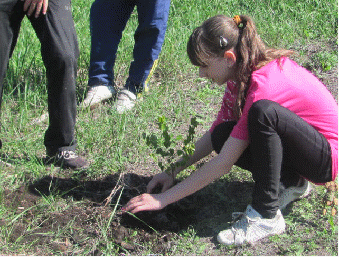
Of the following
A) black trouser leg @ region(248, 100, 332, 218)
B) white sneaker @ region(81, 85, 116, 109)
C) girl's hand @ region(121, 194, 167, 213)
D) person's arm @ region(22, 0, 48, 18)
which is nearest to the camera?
black trouser leg @ region(248, 100, 332, 218)

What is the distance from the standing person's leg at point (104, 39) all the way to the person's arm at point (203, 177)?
149 cm

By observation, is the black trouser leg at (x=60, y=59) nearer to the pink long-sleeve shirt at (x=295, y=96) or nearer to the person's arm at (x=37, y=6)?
the person's arm at (x=37, y=6)

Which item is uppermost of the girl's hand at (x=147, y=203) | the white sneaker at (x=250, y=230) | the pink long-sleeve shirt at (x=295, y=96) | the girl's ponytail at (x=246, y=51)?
the girl's ponytail at (x=246, y=51)

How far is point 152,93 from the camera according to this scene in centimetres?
405

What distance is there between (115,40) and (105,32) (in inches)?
4.1

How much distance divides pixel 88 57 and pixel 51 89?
4.89 ft

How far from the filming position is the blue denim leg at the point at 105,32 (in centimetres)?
387

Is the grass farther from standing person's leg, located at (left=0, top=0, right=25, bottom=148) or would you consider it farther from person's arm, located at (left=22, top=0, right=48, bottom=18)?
person's arm, located at (left=22, top=0, right=48, bottom=18)

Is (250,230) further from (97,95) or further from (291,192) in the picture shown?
(97,95)

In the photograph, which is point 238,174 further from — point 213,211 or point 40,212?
point 40,212

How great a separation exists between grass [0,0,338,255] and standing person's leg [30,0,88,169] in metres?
0.17

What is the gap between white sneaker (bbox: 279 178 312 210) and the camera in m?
2.71

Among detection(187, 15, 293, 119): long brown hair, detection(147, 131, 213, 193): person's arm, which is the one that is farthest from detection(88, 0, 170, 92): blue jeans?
detection(187, 15, 293, 119): long brown hair

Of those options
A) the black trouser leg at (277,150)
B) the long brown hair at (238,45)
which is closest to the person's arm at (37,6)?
the long brown hair at (238,45)
